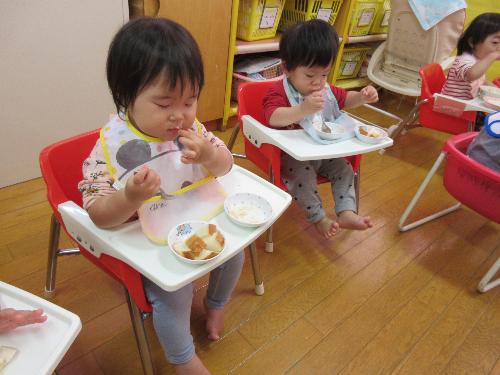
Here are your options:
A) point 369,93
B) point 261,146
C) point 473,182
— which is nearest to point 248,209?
point 261,146

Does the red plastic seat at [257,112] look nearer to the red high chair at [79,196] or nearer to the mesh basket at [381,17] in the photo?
the red high chair at [79,196]

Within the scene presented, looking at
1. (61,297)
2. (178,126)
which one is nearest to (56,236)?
(61,297)

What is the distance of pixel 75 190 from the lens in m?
0.98

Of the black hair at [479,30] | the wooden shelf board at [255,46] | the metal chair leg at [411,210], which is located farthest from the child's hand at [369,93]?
the black hair at [479,30]

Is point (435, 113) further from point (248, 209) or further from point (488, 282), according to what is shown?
point (248, 209)

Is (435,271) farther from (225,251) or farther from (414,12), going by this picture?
(414,12)

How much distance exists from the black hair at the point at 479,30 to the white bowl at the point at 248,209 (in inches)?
81.6

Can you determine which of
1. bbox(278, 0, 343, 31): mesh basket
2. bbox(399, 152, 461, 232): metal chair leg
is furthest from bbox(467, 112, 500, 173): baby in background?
bbox(278, 0, 343, 31): mesh basket

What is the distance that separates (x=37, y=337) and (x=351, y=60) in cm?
323

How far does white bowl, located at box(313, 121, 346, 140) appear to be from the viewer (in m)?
1.23

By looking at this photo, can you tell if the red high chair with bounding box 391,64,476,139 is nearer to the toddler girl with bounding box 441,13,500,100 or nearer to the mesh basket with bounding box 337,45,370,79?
the toddler girl with bounding box 441,13,500,100

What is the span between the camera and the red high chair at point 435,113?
2.00 metres

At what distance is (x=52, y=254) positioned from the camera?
3.80ft

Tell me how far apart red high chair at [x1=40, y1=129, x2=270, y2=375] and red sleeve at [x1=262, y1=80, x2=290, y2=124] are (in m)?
0.64
